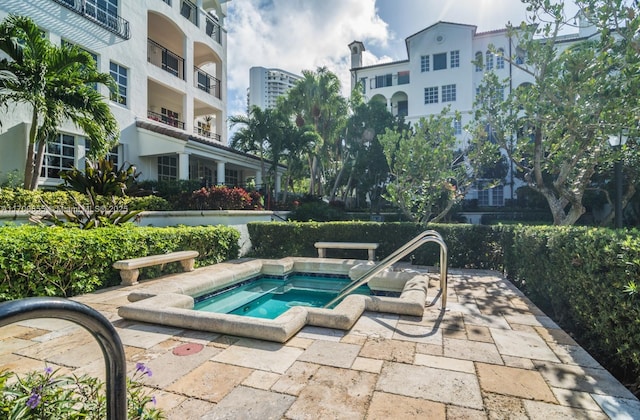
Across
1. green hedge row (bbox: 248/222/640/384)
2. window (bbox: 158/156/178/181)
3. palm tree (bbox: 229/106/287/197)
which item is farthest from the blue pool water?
window (bbox: 158/156/178/181)

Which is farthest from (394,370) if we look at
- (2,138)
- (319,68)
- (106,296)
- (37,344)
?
(319,68)

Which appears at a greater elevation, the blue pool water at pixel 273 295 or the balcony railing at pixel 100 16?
the balcony railing at pixel 100 16

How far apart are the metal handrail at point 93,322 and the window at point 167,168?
15.7 metres

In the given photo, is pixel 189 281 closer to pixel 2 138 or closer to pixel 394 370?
pixel 394 370

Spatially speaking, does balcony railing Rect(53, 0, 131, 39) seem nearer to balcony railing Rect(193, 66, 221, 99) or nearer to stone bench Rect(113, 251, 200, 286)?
balcony railing Rect(193, 66, 221, 99)

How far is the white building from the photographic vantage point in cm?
4794

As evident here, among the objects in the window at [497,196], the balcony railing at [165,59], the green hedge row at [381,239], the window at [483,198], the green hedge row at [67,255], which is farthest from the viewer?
the window at [483,198]

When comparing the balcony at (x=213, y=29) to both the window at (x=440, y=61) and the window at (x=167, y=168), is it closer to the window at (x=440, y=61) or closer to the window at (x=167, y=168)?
the window at (x=167, y=168)

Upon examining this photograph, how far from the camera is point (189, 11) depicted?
1872cm

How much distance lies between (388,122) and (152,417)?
20.5 m

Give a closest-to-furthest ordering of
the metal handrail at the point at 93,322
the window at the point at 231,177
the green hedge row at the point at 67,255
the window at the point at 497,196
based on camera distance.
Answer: the metal handrail at the point at 93,322, the green hedge row at the point at 67,255, the window at the point at 231,177, the window at the point at 497,196

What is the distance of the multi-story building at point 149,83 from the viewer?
11.7 meters

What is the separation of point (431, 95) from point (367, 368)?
28699mm

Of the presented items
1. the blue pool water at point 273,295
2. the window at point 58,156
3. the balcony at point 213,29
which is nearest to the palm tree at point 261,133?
the balcony at point 213,29
